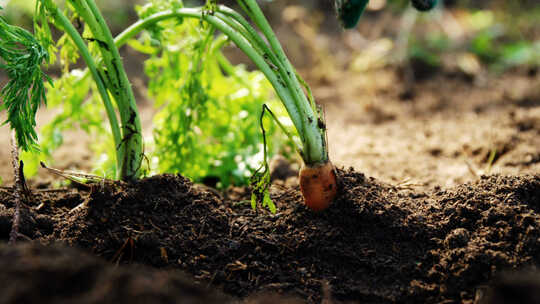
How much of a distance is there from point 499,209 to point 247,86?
1.68 m

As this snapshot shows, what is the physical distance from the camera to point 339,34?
21.1ft

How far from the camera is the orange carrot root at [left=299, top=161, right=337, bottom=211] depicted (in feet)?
6.04

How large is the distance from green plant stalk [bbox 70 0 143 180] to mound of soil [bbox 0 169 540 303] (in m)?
0.13

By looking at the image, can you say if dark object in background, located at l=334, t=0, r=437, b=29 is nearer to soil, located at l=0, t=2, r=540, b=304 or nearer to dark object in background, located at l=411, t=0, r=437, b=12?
dark object in background, located at l=411, t=0, r=437, b=12

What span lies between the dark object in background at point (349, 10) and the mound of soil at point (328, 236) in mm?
650

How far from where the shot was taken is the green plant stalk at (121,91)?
191 cm

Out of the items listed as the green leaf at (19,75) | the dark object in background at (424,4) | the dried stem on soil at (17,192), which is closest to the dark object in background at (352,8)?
the dark object in background at (424,4)

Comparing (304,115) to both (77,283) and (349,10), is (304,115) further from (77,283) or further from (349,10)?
(77,283)

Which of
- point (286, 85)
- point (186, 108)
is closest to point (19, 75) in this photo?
point (186, 108)

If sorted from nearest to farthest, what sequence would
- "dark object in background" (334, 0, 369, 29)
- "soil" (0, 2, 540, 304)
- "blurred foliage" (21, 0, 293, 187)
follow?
"soil" (0, 2, 540, 304) → "dark object in background" (334, 0, 369, 29) → "blurred foliage" (21, 0, 293, 187)

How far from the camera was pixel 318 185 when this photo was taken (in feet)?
6.04

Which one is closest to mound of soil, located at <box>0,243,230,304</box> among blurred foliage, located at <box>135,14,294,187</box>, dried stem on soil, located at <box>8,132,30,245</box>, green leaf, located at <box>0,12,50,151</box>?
dried stem on soil, located at <box>8,132,30,245</box>

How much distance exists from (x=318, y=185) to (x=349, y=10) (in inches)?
27.8

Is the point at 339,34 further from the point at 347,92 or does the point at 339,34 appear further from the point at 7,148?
the point at 7,148
